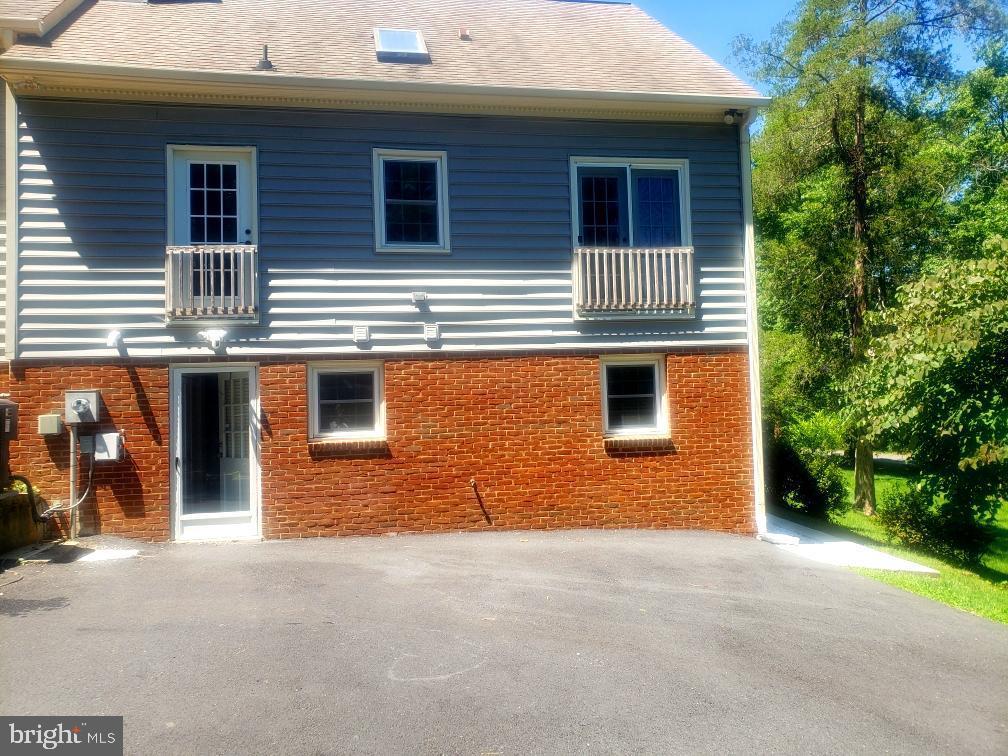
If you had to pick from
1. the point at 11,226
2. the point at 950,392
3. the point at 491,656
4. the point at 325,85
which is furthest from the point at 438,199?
the point at 950,392

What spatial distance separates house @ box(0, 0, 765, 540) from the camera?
9664 mm

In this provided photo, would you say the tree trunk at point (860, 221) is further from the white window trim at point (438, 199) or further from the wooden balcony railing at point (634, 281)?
the white window trim at point (438, 199)

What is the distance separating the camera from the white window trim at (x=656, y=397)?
11.0 meters

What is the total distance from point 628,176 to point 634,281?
4.83 feet

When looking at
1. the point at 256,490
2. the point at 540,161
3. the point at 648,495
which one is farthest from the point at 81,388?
the point at 648,495

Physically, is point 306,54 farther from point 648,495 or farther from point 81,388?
point 648,495

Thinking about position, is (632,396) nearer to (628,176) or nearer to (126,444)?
(628,176)

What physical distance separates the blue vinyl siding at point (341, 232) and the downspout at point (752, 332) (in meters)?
0.13

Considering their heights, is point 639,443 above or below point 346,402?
below

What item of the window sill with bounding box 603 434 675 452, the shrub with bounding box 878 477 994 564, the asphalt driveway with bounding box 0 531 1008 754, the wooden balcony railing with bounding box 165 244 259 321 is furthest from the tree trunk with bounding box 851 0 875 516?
the wooden balcony railing with bounding box 165 244 259 321

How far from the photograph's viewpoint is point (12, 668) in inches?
217

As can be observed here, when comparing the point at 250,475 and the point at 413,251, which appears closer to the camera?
the point at 250,475

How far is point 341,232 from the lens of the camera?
33.7 ft

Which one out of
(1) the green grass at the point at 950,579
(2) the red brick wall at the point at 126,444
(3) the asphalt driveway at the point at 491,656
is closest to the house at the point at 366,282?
(2) the red brick wall at the point at 126,444
